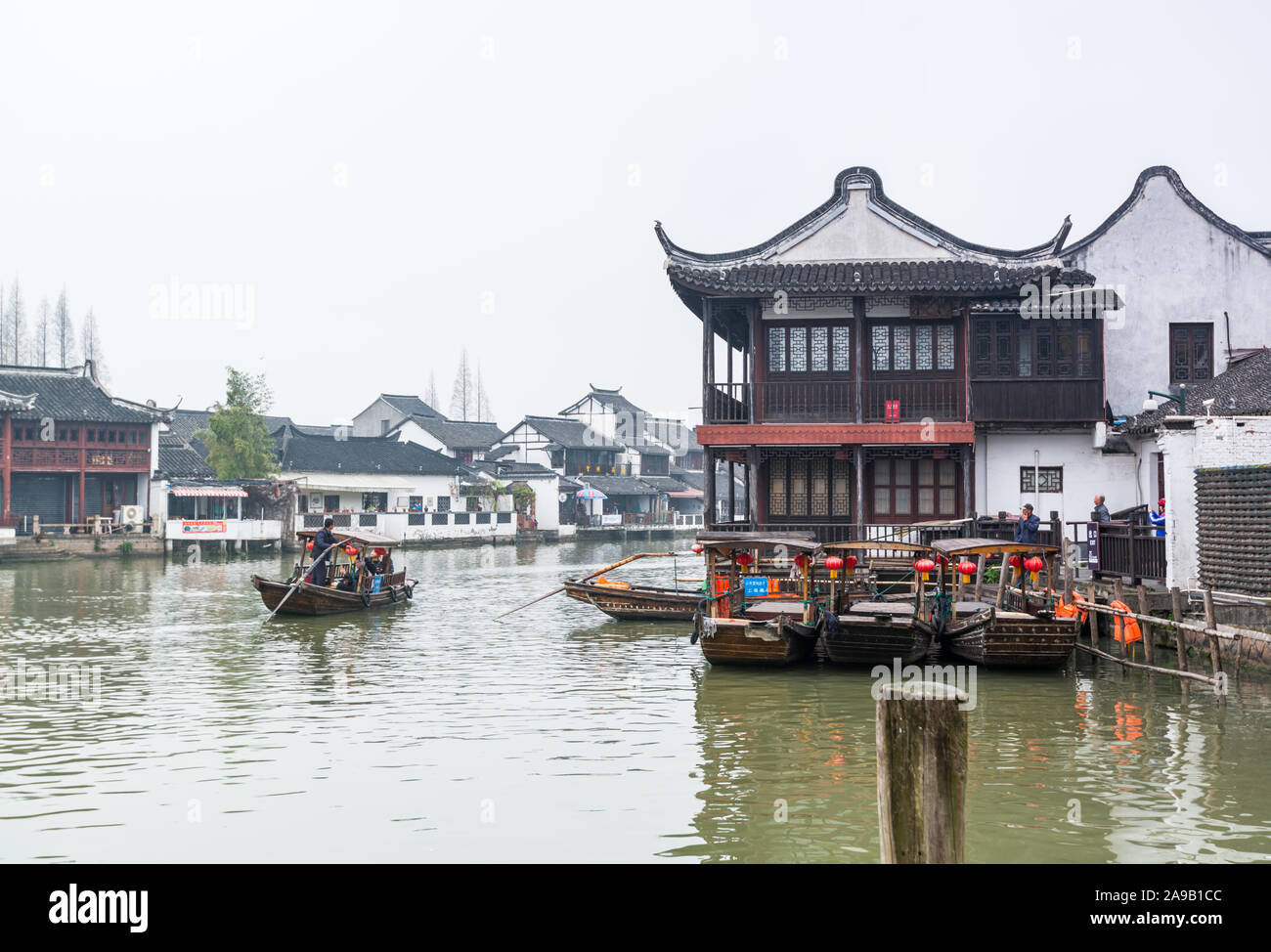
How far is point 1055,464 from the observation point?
22.9 metres

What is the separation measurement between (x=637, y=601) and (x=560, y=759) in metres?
11.6

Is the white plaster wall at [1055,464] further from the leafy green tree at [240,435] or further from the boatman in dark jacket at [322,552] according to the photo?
the leafy green tree at [240,435]

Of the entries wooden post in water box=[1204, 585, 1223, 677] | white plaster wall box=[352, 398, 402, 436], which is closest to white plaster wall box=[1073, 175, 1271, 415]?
wooden post in water box=[1204, 585, 1223, 677]

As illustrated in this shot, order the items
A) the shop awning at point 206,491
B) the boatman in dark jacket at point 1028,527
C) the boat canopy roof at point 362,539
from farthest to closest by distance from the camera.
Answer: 1. the shop awning at point 206,491
2. the boat canopy roof at point 362,539
3. the boatman in dark jacket at point 1028,527

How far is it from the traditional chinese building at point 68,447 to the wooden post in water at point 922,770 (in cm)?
4246

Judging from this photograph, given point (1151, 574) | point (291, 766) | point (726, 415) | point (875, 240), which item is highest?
point (875, 240)

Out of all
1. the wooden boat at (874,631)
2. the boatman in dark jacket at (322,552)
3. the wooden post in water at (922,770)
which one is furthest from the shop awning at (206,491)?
the wooden post in water at (922,770)

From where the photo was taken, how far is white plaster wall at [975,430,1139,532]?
22734 mm

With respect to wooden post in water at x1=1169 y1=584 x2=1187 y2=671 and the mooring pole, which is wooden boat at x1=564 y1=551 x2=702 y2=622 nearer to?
the mooring pole

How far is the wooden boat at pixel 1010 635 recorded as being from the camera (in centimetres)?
1472
